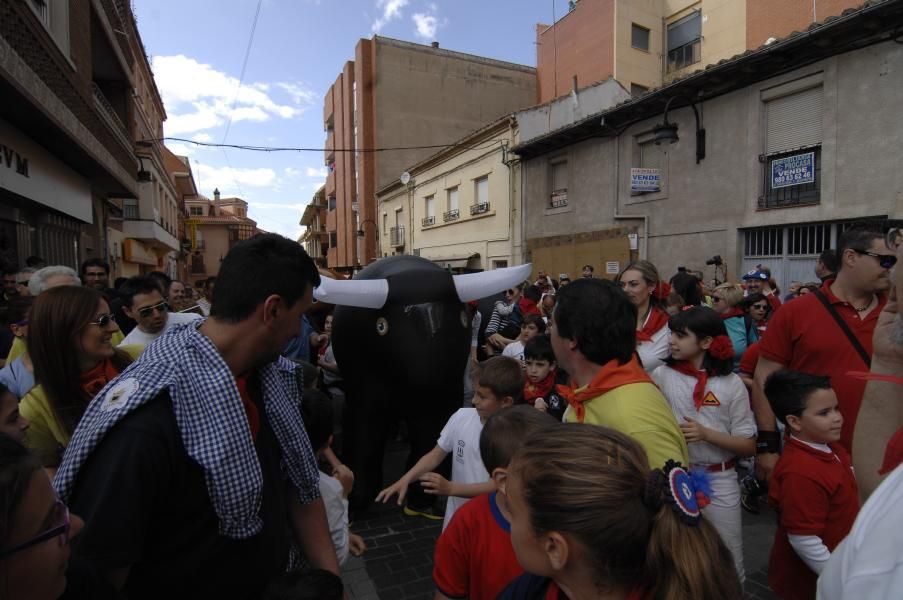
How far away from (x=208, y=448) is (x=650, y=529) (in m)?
1.03

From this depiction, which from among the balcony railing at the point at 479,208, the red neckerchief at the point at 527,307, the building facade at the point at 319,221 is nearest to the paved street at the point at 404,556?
the red neckerchief at the point at 527,307

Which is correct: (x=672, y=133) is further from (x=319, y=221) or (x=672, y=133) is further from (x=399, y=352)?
(x=319, y=221)

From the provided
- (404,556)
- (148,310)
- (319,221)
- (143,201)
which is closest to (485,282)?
(404,556)

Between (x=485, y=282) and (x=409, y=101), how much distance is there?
78.4 feet

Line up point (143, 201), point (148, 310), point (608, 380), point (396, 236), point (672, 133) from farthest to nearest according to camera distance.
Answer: point (396, 236) → point (143, 201) → point (672, 133) → point (148, 310) → point (608, 380)

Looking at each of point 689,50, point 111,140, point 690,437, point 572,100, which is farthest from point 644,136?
point 111,140

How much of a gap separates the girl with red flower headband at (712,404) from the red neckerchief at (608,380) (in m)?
1.03

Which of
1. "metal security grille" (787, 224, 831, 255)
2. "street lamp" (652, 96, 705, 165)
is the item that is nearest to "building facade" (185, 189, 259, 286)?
"street lamp" (652, 96, 705, 165)

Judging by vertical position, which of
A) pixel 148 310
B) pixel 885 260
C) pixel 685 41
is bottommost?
pixel 148 310

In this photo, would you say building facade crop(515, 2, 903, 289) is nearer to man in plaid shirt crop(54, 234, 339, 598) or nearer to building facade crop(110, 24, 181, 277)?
man in plaid shirt crop(54, 234, 339, 598)

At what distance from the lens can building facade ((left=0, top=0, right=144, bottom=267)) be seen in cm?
625

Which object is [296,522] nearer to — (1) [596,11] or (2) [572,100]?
(2) [572,100]

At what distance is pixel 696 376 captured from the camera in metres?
2.77

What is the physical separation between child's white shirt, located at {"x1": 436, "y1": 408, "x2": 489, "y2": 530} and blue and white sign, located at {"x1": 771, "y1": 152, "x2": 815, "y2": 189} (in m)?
9.15
